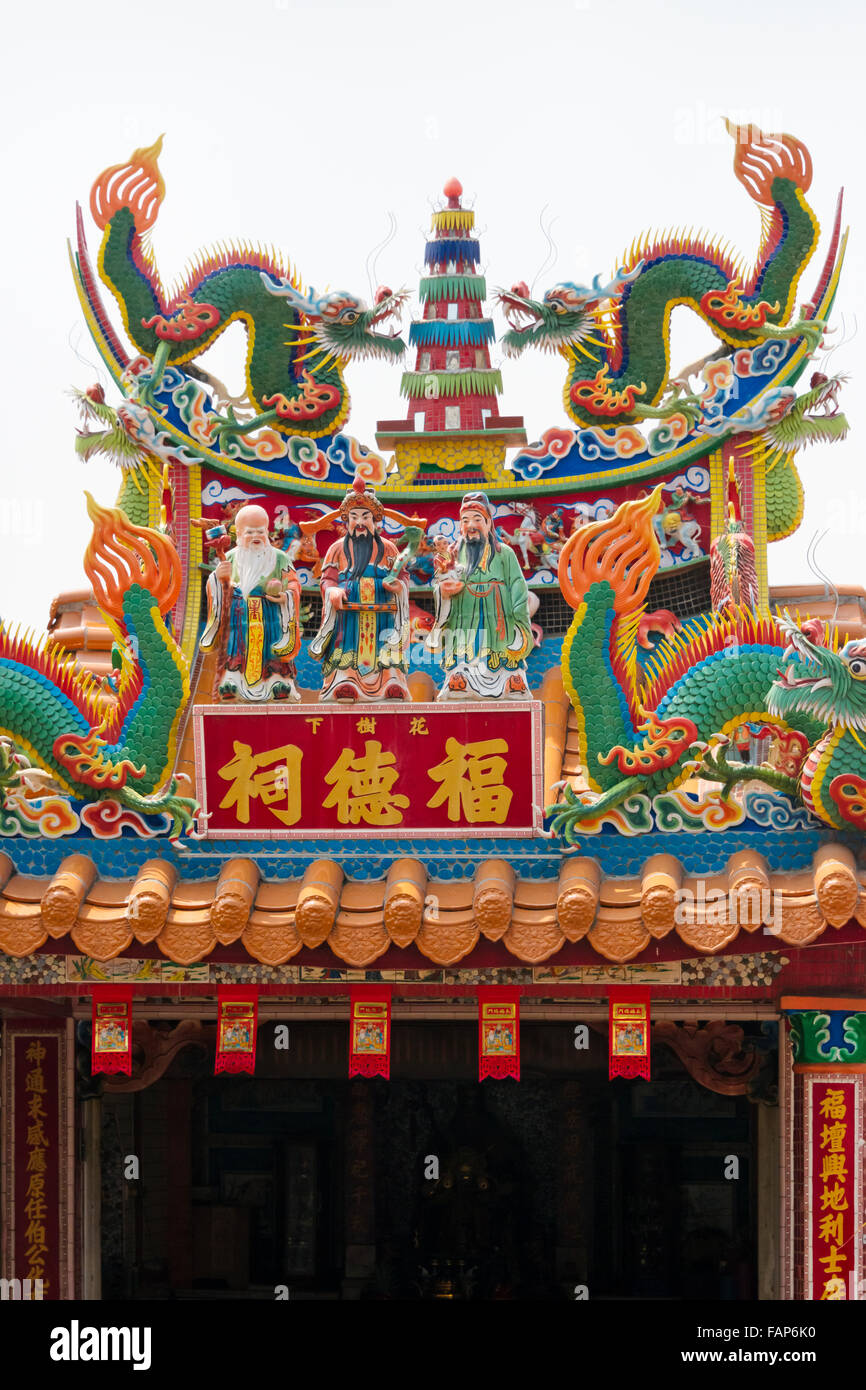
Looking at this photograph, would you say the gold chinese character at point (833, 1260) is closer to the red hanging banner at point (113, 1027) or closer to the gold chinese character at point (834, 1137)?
the gold chinese character at point (834, 1137)

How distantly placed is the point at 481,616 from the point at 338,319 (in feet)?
10.6

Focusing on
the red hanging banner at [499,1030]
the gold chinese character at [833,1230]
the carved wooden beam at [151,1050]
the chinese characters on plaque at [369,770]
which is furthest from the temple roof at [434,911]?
the carved wooden beam at [151,1050]

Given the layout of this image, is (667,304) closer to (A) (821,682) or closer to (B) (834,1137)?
(A) (821,682)

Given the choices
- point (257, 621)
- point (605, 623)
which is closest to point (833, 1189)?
point (605, 623)

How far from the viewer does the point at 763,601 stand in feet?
40.9

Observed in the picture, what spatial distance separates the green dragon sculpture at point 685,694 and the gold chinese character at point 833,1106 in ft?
5.00

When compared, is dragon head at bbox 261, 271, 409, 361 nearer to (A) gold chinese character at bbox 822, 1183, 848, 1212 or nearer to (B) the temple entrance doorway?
(B) the temple entrance doorway

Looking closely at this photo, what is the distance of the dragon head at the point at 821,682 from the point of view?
33.8 feet

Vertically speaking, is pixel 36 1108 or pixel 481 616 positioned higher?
pixel 481 616

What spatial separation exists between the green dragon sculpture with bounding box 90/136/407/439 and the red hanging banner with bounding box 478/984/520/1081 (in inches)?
164

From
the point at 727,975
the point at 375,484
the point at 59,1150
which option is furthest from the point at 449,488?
the point at 59,1150

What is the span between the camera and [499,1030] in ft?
35.8

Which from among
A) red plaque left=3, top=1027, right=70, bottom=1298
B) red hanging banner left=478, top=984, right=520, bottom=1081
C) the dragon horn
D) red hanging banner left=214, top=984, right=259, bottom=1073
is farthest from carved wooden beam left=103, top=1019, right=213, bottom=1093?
the dragon horn

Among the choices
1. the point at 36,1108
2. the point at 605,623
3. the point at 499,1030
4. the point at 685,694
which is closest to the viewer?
the point at 685,694
